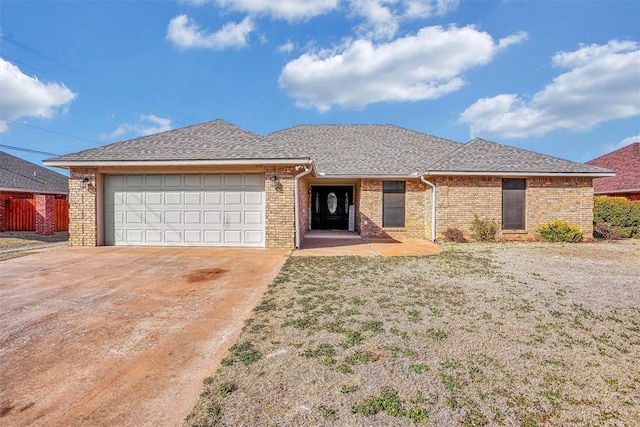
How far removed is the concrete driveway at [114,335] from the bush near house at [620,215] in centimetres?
1478

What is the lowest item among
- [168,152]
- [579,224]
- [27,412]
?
[27,412]

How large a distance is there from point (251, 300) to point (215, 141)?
736 cm

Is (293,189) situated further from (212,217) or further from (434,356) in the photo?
(434,356)

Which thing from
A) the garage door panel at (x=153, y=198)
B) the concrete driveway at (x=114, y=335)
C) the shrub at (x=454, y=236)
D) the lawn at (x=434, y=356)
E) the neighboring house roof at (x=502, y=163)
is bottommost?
the concrete driveway at (x=114, y=335)

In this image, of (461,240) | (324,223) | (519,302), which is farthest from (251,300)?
(324,223)

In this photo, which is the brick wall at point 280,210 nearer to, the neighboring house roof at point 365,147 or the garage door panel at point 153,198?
the neighboring house roof at point 365,147

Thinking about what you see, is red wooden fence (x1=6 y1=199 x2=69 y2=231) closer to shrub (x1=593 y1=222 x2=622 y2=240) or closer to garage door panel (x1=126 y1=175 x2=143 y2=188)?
garage door panel (x1=126 y1=175 x2=143 y2=188)

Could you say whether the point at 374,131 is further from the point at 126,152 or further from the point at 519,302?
the point at 519,302

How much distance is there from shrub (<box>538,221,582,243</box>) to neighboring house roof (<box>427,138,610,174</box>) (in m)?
2.00

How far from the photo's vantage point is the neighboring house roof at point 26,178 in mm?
15294

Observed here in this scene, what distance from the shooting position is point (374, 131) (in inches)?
727

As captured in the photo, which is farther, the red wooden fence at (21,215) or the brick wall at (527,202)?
the red wooden fence at (21,215)

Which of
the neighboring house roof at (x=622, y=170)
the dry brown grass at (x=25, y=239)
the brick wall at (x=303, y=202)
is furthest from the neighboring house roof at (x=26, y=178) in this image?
the neighboring house roof at (x=622, y=170)

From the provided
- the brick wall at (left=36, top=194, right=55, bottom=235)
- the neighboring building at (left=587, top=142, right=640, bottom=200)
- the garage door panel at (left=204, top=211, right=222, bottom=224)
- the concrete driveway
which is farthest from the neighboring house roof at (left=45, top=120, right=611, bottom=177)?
the neighboring building at (left=587, top=142, right=640, bottom=200)
